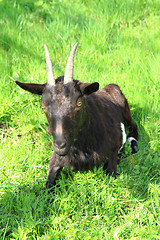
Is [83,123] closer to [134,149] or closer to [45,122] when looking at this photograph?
[45,122]

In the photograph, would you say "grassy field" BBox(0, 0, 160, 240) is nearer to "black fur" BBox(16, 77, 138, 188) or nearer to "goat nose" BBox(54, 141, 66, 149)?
"black fur" BBox(16, 77, 138, 188)

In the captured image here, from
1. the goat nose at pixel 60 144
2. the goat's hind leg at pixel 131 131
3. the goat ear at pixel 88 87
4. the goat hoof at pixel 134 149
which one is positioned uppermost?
the goat ear at pixel 88 87

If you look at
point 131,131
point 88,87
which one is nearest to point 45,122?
point 131,131

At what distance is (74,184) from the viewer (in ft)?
11.2

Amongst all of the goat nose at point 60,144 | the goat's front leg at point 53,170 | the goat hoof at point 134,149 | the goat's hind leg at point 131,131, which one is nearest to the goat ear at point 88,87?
the goat nose at point 60,144

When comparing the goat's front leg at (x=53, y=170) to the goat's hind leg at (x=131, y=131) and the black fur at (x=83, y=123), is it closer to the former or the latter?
the black fur at (x=83, y=123)

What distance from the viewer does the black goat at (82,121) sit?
2834mm

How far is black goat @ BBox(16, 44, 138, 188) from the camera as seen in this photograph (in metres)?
2.83

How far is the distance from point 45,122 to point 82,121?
1.28 m

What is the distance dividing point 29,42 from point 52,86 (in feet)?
9.50

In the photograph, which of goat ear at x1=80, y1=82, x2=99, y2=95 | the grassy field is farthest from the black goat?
the grassy field

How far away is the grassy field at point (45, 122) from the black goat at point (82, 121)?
0.18 meters

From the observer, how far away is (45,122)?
4355 millimetres

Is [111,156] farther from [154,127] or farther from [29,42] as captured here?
[29,42]
